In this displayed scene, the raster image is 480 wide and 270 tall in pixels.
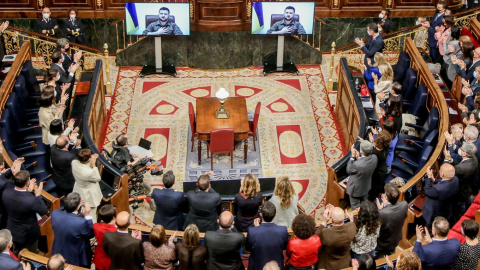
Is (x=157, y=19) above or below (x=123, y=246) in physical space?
above

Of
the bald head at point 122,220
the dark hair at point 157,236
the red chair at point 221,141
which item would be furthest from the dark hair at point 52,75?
the dark hair at point 157,236

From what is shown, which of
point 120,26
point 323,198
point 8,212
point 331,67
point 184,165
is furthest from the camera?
point 120,26

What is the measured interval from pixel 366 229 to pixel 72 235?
3.04 metres

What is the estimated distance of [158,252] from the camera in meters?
7.05

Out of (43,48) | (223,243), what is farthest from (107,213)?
(43,48)

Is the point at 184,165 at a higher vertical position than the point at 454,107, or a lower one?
lower

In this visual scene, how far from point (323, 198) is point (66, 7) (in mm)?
6793

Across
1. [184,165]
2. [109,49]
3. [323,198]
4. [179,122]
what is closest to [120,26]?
[109,49]

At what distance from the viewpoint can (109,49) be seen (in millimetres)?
14758

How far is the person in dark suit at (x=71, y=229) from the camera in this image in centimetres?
745

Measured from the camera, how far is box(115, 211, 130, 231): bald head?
23.3ft

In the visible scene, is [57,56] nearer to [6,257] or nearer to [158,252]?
[6,257]

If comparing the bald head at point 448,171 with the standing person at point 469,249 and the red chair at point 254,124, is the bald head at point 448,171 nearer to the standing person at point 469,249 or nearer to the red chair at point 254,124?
the standing person at point 469,249

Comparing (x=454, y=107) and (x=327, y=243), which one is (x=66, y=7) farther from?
(x=327, y=243)
